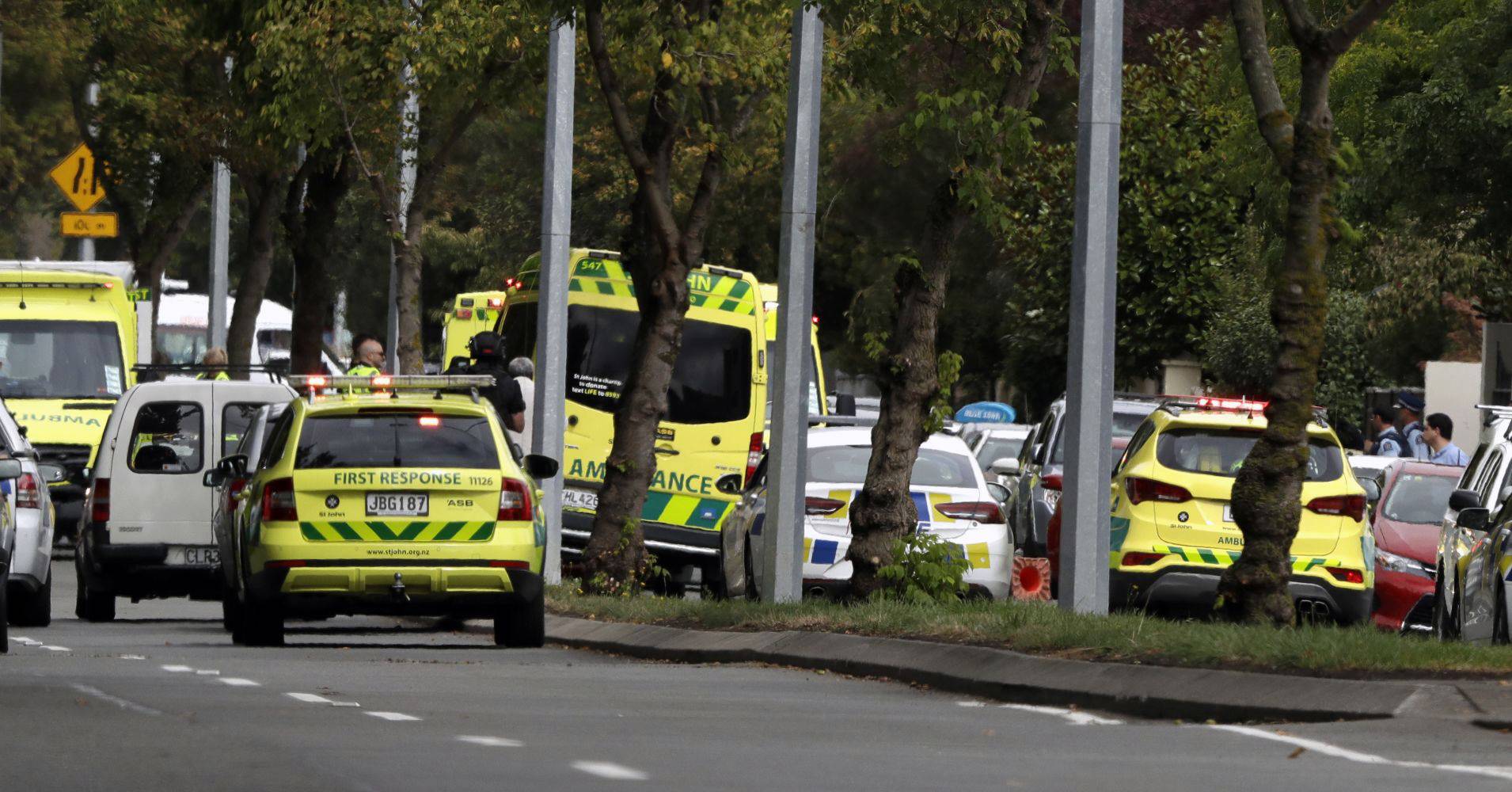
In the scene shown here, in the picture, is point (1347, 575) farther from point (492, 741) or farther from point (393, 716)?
point (492, 741)

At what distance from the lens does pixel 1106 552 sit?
16.3 metres

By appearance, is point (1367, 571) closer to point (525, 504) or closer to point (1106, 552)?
point (1106, 552)

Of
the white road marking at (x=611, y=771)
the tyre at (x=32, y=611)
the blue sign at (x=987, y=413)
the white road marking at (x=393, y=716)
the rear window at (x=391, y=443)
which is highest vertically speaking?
the blue sign at (x=987, y=413)

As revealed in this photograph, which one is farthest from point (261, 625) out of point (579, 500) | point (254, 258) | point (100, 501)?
point (254, 258)

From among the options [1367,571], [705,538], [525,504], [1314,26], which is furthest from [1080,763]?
[705,538]

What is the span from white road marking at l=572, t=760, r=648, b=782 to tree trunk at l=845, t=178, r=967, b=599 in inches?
330

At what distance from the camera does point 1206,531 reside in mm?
19312

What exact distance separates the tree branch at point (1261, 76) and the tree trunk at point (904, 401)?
324cm

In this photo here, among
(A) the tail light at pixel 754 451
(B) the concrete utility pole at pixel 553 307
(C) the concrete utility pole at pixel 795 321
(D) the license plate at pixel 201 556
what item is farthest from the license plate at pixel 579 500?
(C) the concrete utility pole at pixel 795 321

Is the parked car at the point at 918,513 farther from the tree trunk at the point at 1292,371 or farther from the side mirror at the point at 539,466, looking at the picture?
the tree trunk at the point at 1292,371

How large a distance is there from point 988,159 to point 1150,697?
6.09 meters

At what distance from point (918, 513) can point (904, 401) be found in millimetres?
2393

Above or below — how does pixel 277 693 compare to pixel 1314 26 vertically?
below

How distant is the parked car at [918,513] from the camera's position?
66.5 feet
